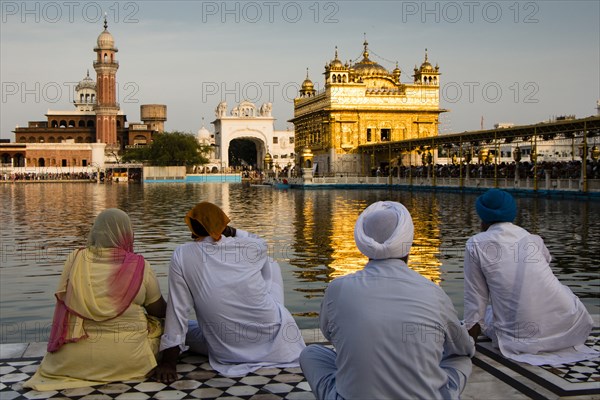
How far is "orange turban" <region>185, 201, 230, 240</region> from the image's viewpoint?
14.8 ft

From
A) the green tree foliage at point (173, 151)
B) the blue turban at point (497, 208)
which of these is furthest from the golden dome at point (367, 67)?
the blue turban at point (497, 208)

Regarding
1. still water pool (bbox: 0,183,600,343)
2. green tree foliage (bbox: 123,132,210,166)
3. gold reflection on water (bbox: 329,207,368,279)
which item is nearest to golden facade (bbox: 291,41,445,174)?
green tree foliage (bbox: 123,132,210,166)

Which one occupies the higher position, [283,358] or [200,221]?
[200,221]

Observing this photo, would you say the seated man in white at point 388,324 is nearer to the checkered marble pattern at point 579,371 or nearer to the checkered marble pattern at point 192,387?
the checkered marble pattern at point 192,387

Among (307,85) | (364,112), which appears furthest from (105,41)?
(364,112)

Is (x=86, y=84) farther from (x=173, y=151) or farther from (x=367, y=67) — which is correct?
(x=367, y=67)

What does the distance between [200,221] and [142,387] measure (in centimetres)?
105

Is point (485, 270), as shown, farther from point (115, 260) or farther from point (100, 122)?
point (100, 122)

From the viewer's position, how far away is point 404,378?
291 centimetres

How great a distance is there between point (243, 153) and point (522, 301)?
90805mm

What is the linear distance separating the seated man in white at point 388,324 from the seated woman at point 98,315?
5.17 feet

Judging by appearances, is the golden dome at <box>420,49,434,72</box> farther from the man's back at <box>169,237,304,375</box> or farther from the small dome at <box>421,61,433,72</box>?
the man's back at <box>169,237,304,375</box>

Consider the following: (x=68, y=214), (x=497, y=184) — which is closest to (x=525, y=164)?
(x=497, y=184)

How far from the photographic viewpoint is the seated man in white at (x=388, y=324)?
9.54ft
